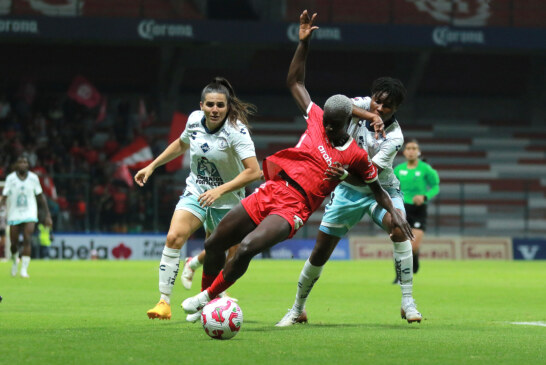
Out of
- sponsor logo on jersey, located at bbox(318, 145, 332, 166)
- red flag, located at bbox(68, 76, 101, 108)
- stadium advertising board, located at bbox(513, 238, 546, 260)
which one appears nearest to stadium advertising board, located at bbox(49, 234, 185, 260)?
red flag, located at bbox(68, 76, 101, 108)

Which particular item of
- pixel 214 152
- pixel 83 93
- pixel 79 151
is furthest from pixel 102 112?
pixel 214 152

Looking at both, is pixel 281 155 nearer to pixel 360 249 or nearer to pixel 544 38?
pixel 360 249

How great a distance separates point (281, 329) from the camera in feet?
30.6

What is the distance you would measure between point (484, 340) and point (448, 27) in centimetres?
2498

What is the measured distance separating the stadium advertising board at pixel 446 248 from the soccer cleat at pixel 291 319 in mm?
20461

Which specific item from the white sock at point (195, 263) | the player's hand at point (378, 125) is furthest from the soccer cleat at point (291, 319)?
the white sock at point (195, 263)

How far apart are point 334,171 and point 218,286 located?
53.5 inches

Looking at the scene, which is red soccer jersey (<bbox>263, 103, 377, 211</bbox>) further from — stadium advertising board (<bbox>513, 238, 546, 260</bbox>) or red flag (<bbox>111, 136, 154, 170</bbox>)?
stadium advertising board (<bbox>513, 238, 546, 260</bbox>)

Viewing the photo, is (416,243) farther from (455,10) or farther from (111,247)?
(455,10)

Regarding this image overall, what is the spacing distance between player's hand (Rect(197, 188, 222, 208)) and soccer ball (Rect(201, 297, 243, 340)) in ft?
4.95

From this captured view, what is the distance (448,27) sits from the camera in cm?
3259

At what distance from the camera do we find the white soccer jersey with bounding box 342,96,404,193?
10.0 meters

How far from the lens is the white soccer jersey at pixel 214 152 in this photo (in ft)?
33.5

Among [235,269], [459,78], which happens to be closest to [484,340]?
[235,269]
